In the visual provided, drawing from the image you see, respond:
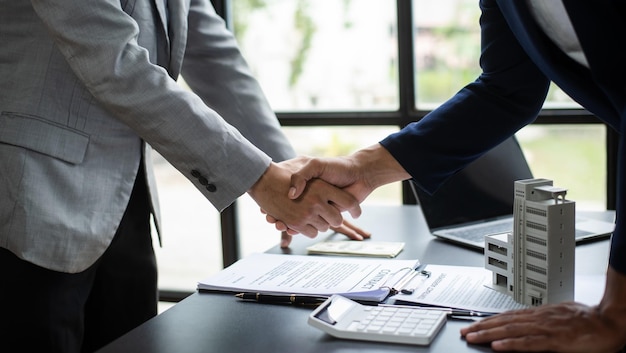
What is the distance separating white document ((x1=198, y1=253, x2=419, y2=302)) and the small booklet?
0.04 meters

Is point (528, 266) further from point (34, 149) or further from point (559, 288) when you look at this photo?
point (34, 149)

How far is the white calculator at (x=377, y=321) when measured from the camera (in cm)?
100

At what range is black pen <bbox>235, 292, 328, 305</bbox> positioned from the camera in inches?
46.6

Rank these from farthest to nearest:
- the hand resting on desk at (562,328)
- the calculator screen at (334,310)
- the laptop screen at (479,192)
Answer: the laptop screen at (479,192) < the calculator screen at (334,310) < the hand resting on desk at (562,328)

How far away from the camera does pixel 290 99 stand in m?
3.01

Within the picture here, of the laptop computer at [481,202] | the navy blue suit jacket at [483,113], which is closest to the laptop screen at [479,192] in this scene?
the laptop computer at [481,202]

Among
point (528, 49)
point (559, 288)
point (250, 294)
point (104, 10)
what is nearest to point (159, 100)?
point (104, 10)

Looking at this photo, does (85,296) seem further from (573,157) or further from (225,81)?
(573,157)

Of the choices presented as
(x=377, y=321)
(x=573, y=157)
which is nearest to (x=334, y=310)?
(x=377, y=321)

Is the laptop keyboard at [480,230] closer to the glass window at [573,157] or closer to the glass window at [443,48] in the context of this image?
the glass window at [573,157]

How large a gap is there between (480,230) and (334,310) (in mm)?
695

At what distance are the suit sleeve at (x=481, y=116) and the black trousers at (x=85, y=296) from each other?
0.60m

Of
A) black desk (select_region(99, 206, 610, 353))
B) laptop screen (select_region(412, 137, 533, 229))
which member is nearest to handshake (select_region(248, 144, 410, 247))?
laptop screen (select_region(412, 137, 533, 229))

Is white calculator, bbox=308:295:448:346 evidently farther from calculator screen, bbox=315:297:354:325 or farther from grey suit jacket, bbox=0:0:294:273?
grey suit jacket, bbox=0:0:294:273
